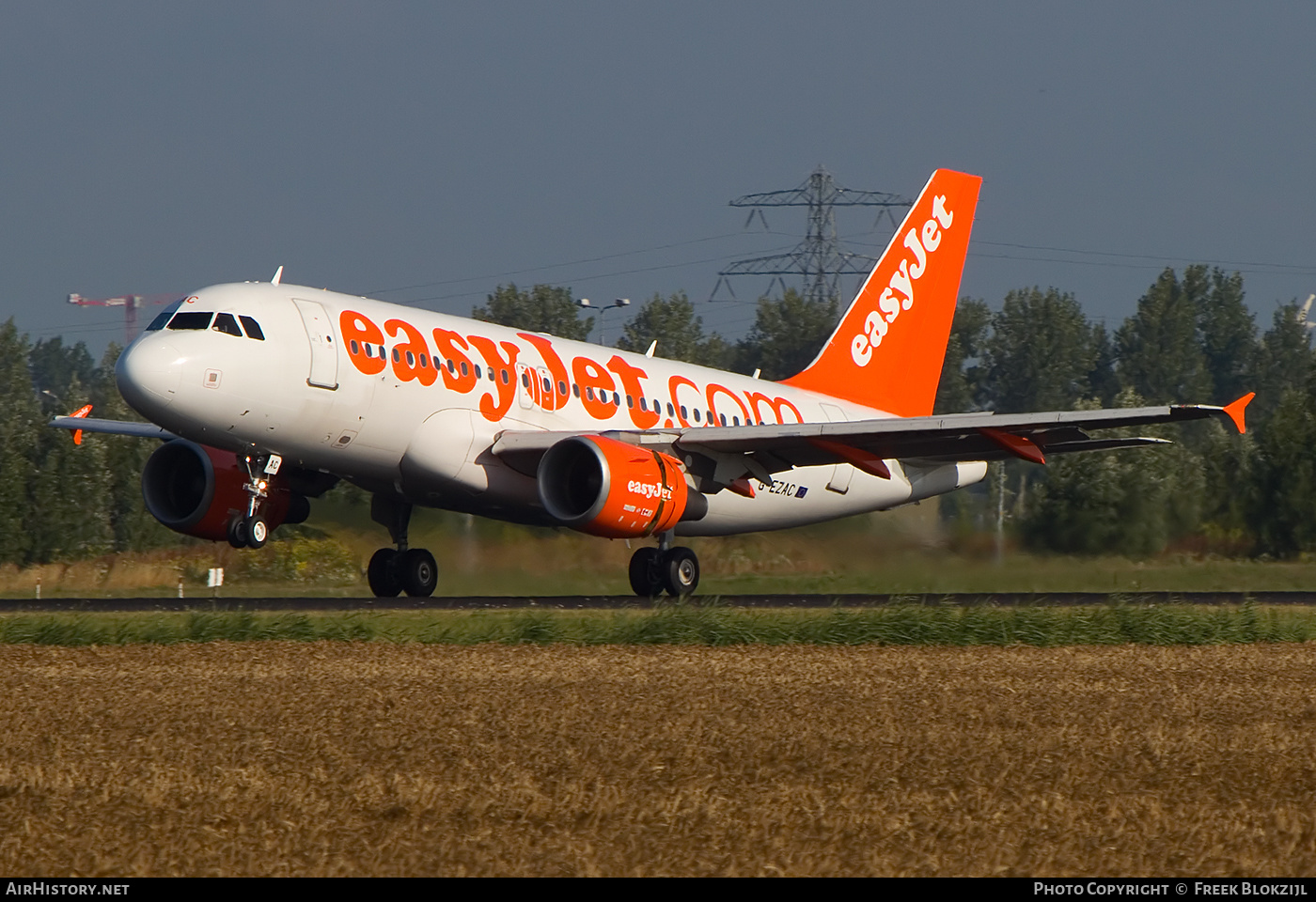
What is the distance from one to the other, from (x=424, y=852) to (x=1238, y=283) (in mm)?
116941

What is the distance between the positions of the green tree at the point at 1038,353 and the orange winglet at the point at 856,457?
80.8m

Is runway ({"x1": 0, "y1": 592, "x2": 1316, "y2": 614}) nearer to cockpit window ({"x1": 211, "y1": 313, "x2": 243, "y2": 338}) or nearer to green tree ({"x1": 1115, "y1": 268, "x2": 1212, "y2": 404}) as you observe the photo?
cockpit window ({"x1": 211, "y1": 313, "x2": 243, "y2": 338})

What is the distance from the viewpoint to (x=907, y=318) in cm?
3253

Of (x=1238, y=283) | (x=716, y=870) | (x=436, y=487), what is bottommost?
(x=716, y=870)

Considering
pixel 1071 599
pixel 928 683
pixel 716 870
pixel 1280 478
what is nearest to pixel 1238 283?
pixel 1280 478

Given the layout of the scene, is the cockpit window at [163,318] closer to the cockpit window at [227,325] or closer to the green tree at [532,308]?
the cockpit window at [227,325]

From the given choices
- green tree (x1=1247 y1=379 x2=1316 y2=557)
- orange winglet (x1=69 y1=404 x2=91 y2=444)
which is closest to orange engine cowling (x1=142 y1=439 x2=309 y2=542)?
orange winglet (x1=69 y1=404 x2=91 y2=444)

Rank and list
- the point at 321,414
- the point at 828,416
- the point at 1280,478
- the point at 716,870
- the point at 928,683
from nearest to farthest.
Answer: the point at 716,870 < the point at 928,683 < the point at 321,414 < the point at 828,416 < the point at 1280,478

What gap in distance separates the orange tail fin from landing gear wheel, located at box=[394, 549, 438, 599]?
7.94 metres

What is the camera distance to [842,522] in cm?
3109

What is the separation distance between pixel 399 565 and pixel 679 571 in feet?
15.2

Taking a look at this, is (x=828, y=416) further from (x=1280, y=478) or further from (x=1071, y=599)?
(x=1280, y=478)

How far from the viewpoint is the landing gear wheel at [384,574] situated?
27250 millimetres

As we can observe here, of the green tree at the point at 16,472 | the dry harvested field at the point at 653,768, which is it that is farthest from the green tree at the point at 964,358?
the dry harvested field at the point at 653,768
